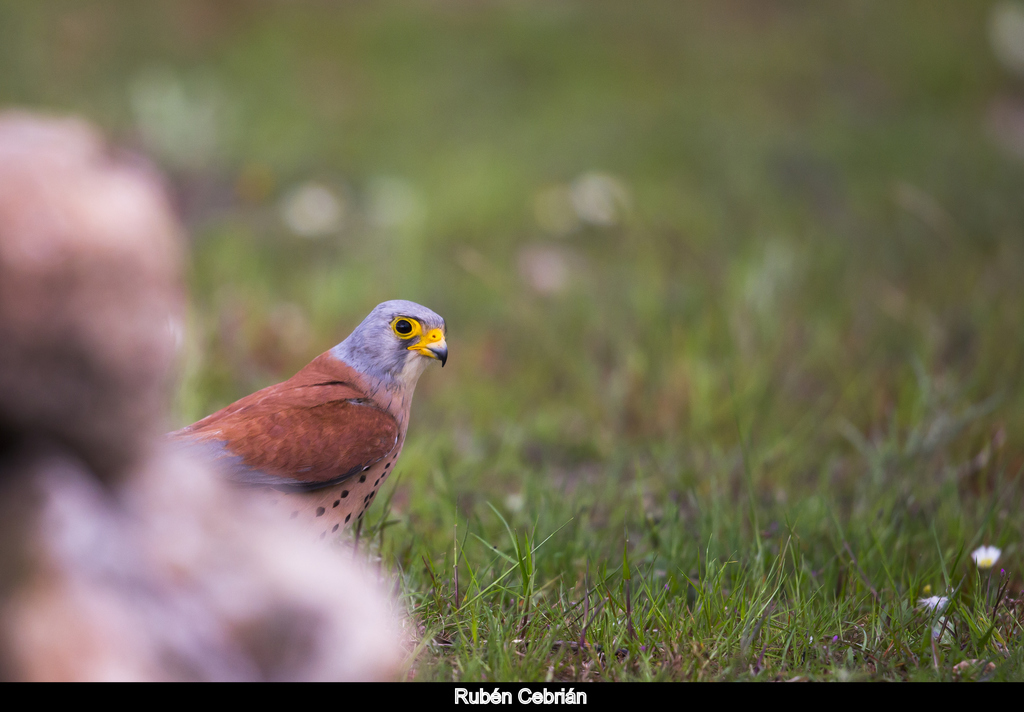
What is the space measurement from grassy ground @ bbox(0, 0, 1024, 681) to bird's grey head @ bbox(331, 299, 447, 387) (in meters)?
0.53

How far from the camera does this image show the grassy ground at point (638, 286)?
→ 2.48 metres

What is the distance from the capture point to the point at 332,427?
7.71 feet

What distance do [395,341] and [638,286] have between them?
3542mm

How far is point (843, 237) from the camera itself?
7164 millimetres

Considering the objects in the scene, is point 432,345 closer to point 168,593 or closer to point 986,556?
point 168,593

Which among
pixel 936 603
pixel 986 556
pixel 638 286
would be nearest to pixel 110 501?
pixel 936 603

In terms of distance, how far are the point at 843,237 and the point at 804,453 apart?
360 cm

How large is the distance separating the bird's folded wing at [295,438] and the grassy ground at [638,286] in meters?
0.38

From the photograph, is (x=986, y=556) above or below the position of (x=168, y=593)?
below

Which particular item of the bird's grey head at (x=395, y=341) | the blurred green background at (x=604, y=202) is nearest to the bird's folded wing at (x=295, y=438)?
the bird's grey head at (x=395, y=341)

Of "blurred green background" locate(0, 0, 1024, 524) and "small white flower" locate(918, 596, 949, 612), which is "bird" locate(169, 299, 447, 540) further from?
"small white flower" locate(918, 596, 949, 612)

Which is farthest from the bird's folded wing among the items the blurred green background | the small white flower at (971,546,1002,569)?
the small white flower at (971,546,1002,569)

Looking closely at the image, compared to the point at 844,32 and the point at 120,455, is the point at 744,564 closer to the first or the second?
the point at 120,455

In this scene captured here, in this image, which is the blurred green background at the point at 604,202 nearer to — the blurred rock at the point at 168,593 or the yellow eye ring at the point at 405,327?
the yellow eye ring at the point at 405,327
